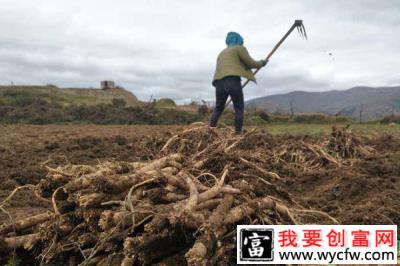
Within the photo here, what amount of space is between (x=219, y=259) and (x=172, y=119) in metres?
15.0

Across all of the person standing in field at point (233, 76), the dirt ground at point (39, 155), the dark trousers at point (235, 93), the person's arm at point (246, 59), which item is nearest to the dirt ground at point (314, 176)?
the dirt ground at point (39, 155)

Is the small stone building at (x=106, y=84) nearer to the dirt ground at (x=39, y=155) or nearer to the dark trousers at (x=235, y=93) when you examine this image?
the dirt ground at (x=39, y=155)

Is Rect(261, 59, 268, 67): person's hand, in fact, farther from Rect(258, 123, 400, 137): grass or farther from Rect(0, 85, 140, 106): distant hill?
Rect(0, 85, 140, 106): distant hill

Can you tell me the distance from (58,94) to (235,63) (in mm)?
17034

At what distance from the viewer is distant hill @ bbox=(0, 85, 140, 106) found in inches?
796

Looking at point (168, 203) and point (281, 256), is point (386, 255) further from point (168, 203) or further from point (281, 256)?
point (168, 203)

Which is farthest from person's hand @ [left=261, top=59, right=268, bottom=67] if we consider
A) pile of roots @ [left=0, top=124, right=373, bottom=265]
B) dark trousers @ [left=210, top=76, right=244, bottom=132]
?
pile of roots @ [left=0, top=124, right=373, bottom=265]

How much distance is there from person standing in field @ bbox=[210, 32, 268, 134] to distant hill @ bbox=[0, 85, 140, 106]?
12716 mm

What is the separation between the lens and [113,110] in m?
17.0

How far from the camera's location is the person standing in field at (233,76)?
803cm

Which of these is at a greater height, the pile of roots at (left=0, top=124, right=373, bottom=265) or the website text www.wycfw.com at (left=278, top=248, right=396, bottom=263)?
the pile of roots at (left=0, top=124, right=373, bottom=265)

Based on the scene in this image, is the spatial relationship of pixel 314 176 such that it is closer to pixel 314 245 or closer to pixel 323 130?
pixel 314 245

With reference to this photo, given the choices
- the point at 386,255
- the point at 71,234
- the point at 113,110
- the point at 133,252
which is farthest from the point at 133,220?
the point at 113,110

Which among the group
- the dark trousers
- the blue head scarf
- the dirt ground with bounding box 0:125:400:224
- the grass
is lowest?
the dirt ground with bounding box 0:125:400:224
